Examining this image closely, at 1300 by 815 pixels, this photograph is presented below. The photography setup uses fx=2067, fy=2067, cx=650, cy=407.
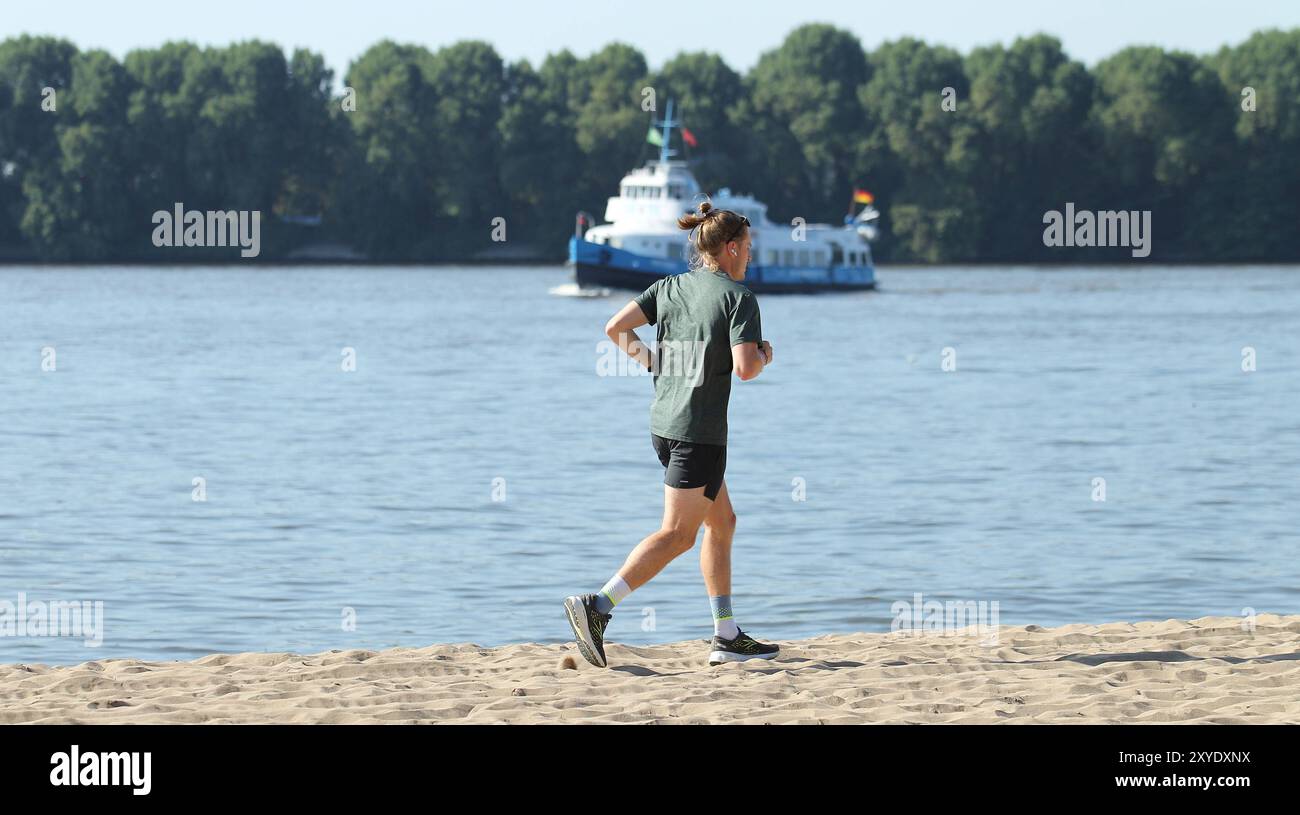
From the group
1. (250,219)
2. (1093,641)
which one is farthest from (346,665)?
(250,219)

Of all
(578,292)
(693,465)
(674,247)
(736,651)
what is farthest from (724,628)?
(578,292)

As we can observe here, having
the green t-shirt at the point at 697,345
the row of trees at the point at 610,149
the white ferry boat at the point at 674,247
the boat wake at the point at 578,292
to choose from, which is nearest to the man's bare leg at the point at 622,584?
the green t-shirt at the point at 697,345

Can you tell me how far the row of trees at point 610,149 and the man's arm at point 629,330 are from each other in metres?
93.2

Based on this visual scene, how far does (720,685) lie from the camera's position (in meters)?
8.14

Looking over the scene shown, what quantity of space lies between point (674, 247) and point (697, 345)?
196 ft

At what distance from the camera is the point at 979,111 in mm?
106812

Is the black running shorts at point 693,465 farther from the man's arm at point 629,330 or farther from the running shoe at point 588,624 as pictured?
the running shoe at point 588,624

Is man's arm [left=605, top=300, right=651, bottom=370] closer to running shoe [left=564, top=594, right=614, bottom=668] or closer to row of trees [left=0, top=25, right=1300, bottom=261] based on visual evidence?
running shoe [left=564, top=594, right=614, bottom=668]

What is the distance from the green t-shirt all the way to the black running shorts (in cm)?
3

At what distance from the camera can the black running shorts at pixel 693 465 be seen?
8156 millimetres
